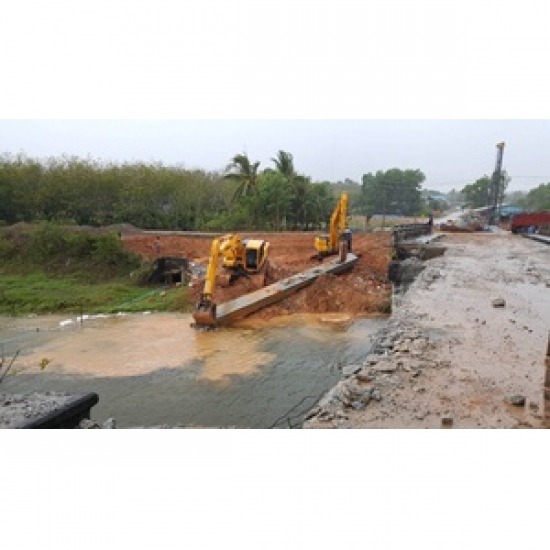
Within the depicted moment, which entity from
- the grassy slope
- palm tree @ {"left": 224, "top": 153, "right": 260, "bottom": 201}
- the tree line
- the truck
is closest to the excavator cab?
the grassy slope

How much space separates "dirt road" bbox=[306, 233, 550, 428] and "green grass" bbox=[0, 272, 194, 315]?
5793 mm

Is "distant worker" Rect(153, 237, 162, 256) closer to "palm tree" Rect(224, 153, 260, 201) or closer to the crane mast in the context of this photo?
"palm tree" Rect(224, 153, 260, 201)

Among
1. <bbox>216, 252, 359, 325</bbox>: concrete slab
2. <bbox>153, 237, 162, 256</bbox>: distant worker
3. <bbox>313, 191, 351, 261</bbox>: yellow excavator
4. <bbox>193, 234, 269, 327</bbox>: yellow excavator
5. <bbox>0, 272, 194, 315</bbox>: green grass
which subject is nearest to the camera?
<bbox>216, 252, 359, 325</bbox>: concrete slab

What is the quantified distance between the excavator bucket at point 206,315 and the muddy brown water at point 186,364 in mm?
226

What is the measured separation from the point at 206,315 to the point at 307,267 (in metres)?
5.13

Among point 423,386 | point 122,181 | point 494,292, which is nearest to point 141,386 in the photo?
point 423,386

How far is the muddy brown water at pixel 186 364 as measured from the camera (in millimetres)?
6379

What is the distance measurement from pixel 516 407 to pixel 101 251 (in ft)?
41.4

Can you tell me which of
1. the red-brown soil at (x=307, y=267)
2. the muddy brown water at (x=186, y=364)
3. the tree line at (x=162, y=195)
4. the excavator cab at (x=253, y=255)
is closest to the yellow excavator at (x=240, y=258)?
the excavator cab at (x=253, y=255)

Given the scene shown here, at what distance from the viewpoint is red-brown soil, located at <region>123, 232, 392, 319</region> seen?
11.5 m

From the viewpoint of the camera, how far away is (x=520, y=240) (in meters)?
22.6

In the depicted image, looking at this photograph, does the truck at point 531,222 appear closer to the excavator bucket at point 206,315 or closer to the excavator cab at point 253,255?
the excavator cab at point 253,255

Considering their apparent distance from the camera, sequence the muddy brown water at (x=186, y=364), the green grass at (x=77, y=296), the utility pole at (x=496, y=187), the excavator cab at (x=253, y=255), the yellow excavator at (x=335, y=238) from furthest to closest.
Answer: the utility pole at (x=496, y=187), the yellow excavator at (x=335, y=238), the green grass at (x=77, y=296), the excavator cab at (x=253, y=255), the muddy brown water at (x=186, y=364)

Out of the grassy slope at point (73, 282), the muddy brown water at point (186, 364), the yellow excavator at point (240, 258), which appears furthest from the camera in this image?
the grassy slope at point (73, 282)
